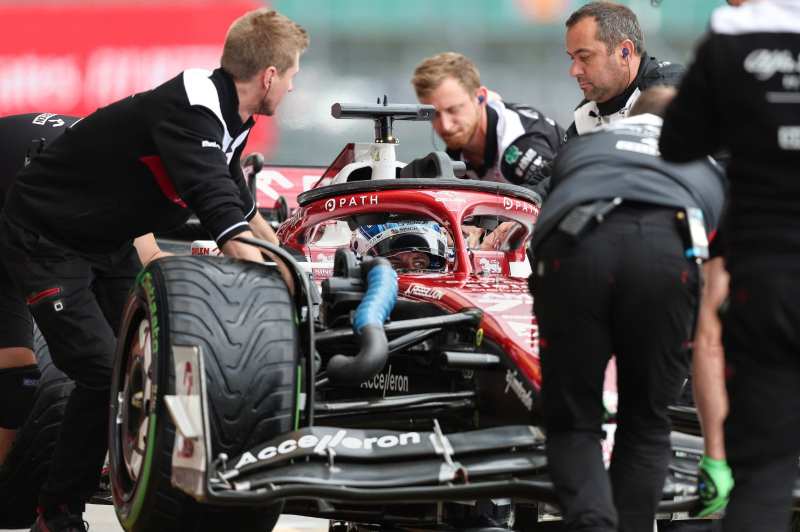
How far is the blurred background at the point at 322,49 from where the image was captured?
15.2 metres

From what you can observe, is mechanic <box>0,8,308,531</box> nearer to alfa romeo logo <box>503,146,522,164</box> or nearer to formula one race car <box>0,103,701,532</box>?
formula one race car <box>0,103,701,532</box>

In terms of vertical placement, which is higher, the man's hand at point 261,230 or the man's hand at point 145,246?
the man's hand at point 261,230

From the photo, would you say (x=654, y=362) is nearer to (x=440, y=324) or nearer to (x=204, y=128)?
(x=440, y=324)

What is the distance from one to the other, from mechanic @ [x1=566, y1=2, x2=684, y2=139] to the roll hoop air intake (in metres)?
2.09

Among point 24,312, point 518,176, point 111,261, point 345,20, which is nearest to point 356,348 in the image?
point 111,261

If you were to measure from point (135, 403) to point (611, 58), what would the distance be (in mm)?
3140

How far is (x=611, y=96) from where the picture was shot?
7113 mm

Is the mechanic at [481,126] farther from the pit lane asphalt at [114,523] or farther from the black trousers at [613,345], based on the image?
the black trousers at [613,345]

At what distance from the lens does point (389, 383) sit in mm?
5648

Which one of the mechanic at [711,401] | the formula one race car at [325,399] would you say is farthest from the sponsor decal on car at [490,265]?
the mechanic at [711,401]

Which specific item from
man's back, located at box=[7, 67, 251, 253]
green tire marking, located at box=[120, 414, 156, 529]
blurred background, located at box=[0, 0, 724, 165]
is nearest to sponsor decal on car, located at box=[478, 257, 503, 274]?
man's back, located at box=[7, 67, 251, 253]

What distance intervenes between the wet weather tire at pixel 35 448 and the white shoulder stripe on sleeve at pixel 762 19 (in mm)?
3618

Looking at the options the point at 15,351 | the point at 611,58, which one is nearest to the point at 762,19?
the point at 611,58

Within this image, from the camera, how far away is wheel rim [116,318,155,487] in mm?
4855
